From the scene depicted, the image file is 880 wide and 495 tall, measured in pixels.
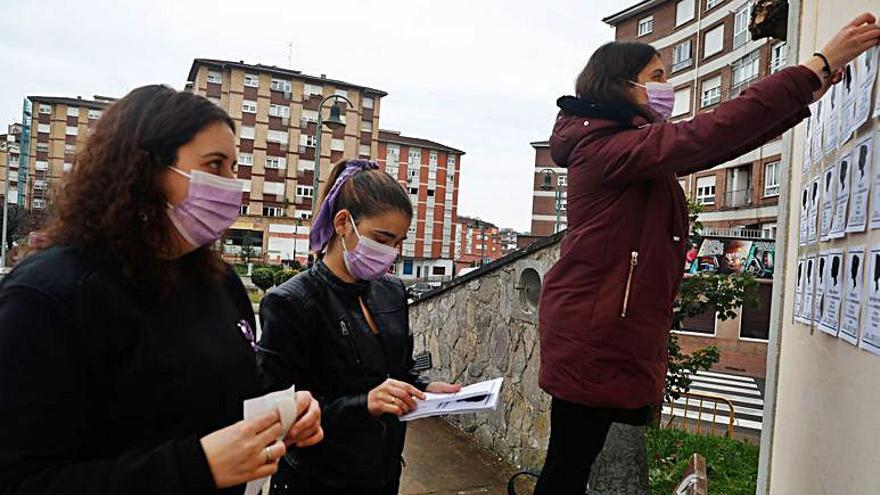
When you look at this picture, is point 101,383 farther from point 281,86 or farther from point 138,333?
point 281,86

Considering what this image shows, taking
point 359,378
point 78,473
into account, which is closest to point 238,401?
point 78,473

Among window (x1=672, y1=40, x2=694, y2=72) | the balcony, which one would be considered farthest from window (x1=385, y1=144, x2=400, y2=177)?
the balcony

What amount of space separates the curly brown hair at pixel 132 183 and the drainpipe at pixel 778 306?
2315 millimetres

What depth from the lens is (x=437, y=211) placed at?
70500mm

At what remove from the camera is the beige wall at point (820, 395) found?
1.38 metres

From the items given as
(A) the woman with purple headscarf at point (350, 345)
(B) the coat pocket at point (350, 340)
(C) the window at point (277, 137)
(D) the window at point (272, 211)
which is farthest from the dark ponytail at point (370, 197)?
(C) the window at point (277, 137)

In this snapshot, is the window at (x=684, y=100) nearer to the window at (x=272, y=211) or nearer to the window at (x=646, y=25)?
the window at (x=646, y=25)

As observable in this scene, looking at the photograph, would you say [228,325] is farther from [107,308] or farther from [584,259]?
[584,259]

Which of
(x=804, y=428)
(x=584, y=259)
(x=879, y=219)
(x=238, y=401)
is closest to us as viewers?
(x=879, y=219)

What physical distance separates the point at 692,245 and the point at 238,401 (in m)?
4.23

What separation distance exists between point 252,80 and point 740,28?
39.2m

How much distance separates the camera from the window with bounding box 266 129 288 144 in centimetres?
5300

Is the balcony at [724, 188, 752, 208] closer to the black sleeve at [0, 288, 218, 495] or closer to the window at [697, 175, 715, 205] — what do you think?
the window at [697, 175, 715, 205]

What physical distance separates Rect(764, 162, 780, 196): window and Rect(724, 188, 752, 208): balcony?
44.6 inches
